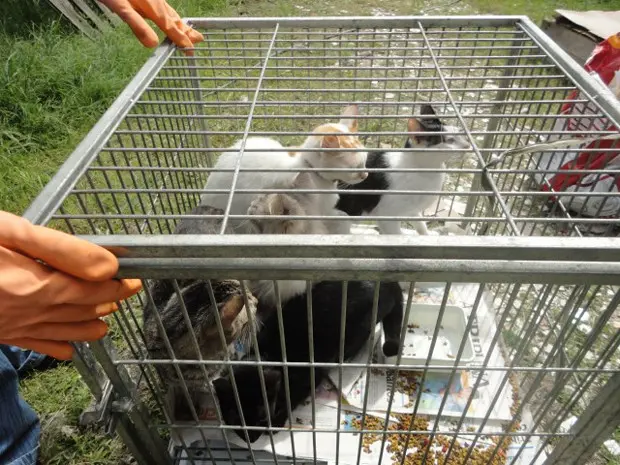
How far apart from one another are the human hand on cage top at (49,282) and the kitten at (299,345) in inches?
22.4

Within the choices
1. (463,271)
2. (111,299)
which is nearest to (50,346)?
(111,299)

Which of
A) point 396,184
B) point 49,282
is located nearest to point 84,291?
point 49,282

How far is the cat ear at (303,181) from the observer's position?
1365 mm

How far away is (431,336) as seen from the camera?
150 cm

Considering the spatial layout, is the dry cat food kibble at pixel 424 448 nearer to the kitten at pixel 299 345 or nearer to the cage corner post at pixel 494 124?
the kitten at pixel 299 345

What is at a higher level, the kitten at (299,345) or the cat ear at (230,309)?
the cat ear at (230,309)

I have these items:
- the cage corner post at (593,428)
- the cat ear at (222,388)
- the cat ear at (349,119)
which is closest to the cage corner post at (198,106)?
the cat ear at (349,119)

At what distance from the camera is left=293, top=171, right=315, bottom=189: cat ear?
1.37 metres

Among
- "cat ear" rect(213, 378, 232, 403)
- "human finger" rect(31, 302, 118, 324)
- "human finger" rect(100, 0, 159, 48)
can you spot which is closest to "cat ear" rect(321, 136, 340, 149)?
"human finger" rect(100, 0, 159, 48)

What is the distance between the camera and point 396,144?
2152mm

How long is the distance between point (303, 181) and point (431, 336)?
67cm

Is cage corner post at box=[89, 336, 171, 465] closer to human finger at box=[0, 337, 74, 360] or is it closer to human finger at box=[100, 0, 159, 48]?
human finger at box=[0, 337, 74, 360]

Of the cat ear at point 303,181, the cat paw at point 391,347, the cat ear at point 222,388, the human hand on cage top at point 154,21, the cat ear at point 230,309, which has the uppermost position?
the human hand on cage top at point 154,21

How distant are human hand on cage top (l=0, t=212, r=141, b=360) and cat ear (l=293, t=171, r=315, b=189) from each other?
2.49 feet
